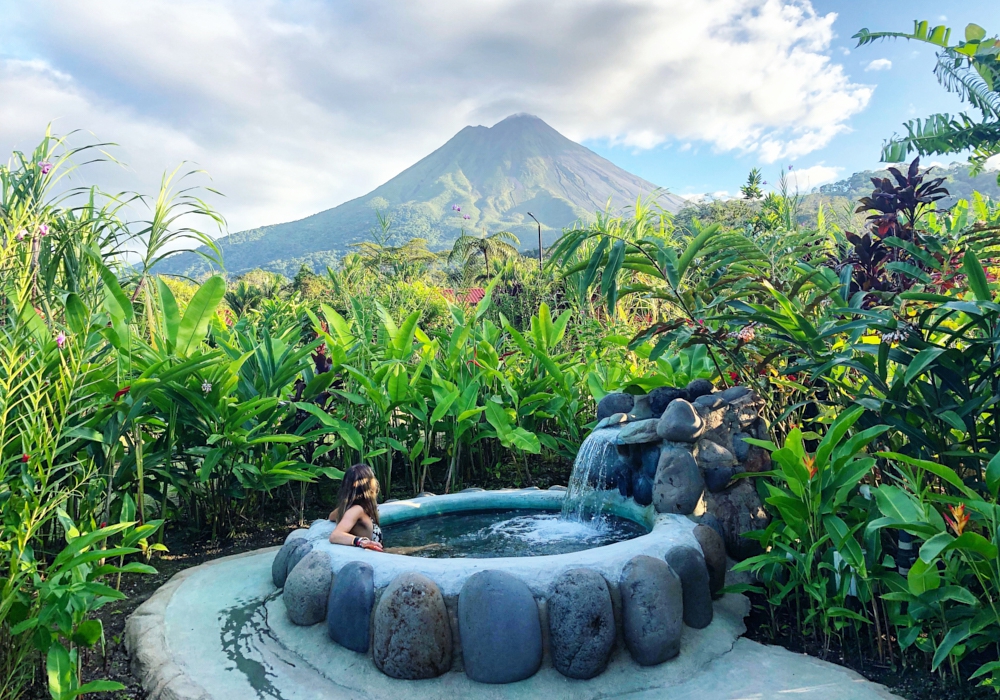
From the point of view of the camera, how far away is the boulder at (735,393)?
323cm

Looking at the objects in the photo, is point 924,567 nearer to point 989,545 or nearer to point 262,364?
point 989,545

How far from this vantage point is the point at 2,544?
6.15 ft

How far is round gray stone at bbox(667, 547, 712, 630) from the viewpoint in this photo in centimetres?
255

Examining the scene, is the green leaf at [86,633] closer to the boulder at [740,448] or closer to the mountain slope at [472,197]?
the boulder at [740,448]

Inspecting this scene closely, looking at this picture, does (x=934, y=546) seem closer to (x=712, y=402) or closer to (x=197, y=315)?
(x=712, y=402)

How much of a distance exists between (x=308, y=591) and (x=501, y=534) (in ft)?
3.94

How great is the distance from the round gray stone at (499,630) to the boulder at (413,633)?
0.25ft

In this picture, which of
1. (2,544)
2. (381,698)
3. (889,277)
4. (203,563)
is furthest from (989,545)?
(203,563)

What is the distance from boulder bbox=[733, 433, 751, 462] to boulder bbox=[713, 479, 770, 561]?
116 mm

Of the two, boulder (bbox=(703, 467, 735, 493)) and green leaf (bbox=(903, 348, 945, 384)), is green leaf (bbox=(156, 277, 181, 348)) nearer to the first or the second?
boulder (bbox=(703, 467, 735, 493))

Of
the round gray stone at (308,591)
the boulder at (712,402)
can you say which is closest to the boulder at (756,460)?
the boulder at (712,402)

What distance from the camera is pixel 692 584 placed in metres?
2.56

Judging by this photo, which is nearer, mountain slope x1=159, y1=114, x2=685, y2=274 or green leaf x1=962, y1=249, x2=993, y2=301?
green leaf x1=962, y1=249, x2=993, y2=301

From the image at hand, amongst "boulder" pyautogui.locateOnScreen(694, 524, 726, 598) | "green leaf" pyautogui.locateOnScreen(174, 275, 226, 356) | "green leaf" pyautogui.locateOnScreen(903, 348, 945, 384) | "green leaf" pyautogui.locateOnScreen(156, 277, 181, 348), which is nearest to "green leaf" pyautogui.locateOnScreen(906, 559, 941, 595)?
"green leaf" pyautogui.locateOnScreen(903, 348, 945, 384)
